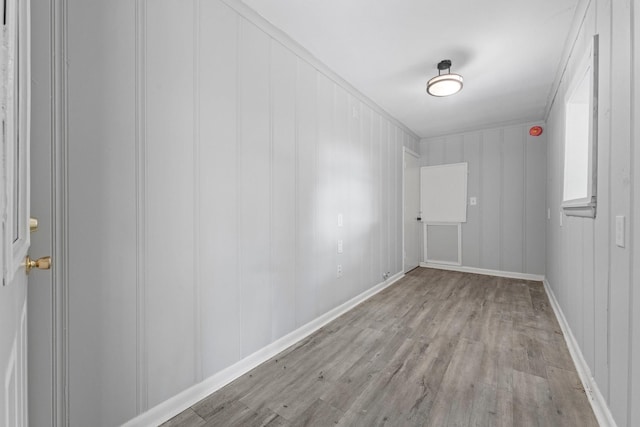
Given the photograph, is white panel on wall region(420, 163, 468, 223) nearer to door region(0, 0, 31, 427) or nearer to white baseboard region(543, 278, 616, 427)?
white baseboard region(543, 278, 616, 427)

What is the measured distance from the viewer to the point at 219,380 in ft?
5.93

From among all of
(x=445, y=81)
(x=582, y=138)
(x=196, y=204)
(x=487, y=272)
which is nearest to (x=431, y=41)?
(x=445, y=81)

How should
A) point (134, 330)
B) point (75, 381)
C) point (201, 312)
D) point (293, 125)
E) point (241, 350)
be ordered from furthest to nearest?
1. point (293, 125)
2. point (241, 350)
3. point (201, 312)
4. point (134, 330)
5. point (75, 381)

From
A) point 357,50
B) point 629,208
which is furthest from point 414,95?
point 629,208

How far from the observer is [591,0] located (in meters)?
1.75

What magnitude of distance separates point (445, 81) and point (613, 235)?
196 cm

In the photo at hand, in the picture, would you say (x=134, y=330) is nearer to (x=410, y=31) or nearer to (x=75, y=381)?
(x=75, y=381)

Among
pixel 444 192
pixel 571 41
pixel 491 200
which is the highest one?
pixel 571 41

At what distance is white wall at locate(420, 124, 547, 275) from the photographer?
4.45 m

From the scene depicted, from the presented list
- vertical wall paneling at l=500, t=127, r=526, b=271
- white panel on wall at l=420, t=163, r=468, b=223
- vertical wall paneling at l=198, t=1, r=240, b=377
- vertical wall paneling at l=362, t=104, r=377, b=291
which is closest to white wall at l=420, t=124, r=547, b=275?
vertical wall paneling at l=500, t=127, r=526, b=271

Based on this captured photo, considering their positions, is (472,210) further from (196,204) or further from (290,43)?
(196,204)

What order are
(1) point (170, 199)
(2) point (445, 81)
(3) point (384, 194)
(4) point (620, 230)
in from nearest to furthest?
(4) point (620, 230)
(1) point (170, 199)
(2) point (445, 81)
(3) point (384, 194)

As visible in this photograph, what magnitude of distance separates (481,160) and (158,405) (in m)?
5.44

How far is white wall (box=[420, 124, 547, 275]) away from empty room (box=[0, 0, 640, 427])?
1.27m
